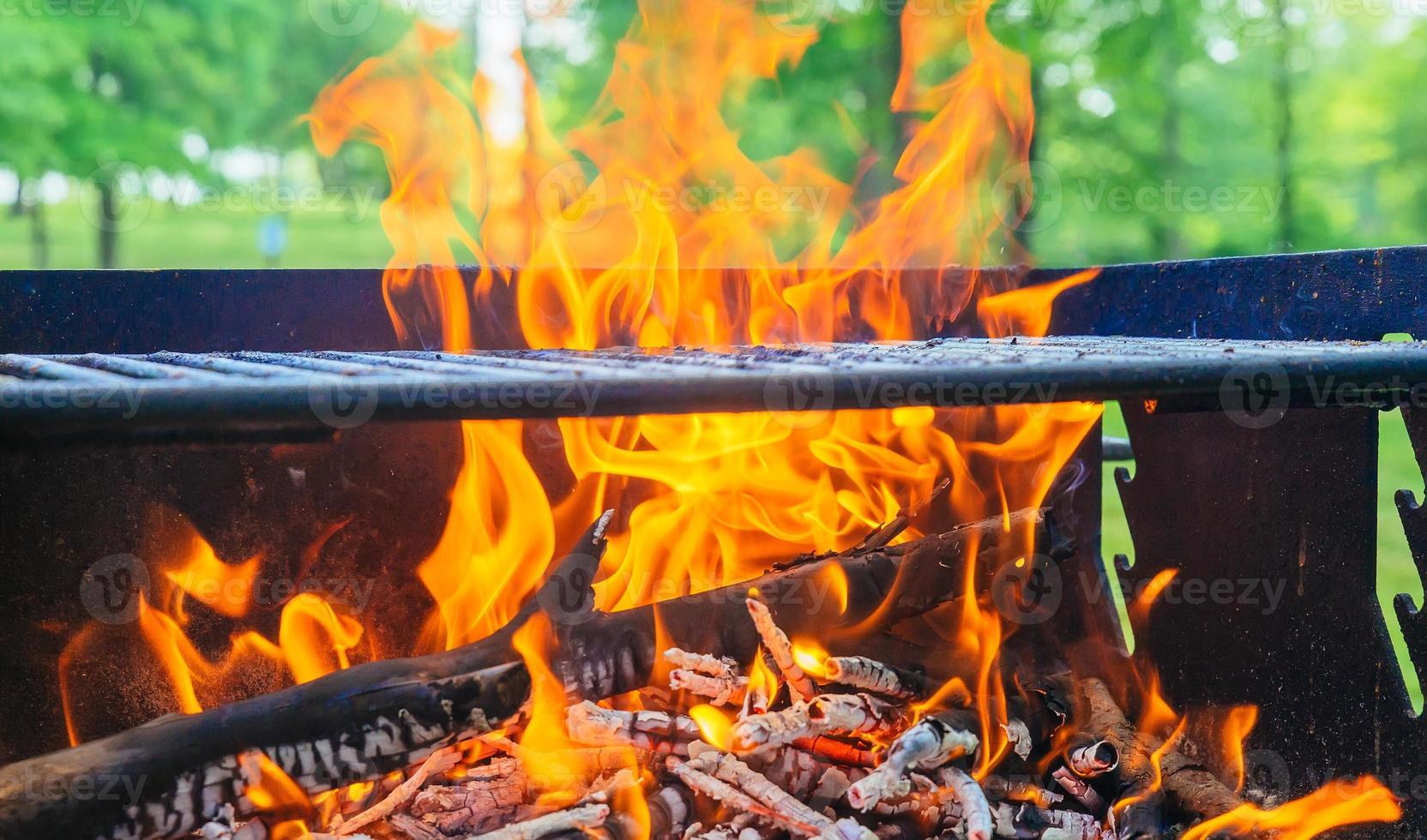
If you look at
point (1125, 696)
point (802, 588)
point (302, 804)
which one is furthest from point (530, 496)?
point (1125, 696)

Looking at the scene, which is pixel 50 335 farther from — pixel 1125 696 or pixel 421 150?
pixel 1125 696

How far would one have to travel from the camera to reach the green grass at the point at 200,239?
1548 cm

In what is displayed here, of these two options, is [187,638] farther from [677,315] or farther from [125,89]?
[125,89]

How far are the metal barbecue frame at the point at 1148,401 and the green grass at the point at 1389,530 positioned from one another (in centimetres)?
44

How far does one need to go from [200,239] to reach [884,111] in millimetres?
13442

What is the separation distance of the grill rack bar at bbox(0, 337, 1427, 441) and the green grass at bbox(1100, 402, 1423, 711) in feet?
4.40

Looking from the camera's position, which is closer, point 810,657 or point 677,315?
point 810,657

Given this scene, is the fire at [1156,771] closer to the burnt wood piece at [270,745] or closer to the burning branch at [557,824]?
the burning branch at [557,824]

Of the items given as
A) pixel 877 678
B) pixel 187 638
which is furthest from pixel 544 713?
pixel 187 638

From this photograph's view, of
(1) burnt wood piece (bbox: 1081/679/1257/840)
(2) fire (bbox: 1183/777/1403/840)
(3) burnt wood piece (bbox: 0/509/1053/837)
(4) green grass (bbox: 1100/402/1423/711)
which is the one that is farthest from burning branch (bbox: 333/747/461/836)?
(4) green grass (bbox: 1100/402/1423/711)

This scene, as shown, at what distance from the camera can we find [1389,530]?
22.5 feet

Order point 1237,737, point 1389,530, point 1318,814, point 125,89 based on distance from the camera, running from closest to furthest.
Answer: point 1318,814
point 1237,737
point 1389,530
point 125,89

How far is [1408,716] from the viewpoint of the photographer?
88.0 inches

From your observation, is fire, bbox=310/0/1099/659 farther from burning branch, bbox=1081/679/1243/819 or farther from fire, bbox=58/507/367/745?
burning branch, bbox=1081/679/1243/819
